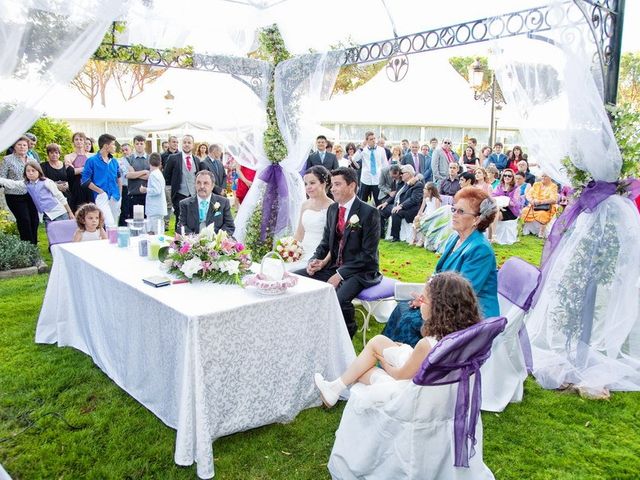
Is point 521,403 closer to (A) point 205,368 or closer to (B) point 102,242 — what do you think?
(A) point 205,368

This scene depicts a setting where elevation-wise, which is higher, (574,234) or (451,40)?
(451,40)

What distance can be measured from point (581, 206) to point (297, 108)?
336 cm

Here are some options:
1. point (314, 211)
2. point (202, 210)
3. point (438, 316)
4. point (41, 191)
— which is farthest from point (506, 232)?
point (41, 191)

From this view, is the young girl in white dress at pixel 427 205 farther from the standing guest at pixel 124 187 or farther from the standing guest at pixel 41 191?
the standing guest at pixel 41 191

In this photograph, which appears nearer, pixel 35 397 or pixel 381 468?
pixel 381 468

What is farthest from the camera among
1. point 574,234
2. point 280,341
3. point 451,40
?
point 451,40

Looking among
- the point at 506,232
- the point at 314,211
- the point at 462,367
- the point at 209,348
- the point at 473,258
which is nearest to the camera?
the point at 462,367

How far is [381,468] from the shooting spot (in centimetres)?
264

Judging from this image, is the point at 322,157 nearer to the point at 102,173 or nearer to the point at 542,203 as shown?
the point at 102,173

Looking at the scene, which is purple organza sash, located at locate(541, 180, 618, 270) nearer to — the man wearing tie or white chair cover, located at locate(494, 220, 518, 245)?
white chair cover, located at locate(494, 220, 518, 245)

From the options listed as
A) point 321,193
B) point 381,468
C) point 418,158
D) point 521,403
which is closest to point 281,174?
point 321,193

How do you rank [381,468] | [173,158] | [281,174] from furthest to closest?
[173,158]
[281,174]
[381,468]

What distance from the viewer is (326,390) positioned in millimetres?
3164

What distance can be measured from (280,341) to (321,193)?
2214 mm
